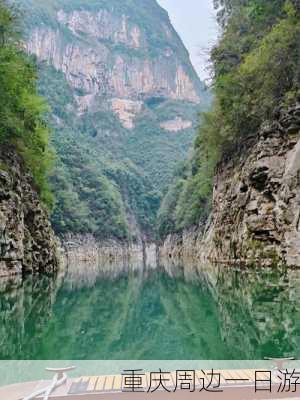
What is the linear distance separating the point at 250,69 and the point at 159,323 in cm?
1613

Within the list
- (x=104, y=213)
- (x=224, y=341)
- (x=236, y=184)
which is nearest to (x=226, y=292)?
(x=224, y=341)

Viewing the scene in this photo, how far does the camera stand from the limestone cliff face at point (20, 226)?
1923cm

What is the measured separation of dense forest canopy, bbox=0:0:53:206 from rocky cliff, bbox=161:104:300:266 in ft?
36.5

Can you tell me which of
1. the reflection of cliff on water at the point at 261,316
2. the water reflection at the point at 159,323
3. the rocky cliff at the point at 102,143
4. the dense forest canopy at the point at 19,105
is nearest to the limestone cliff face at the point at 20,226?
the dense forest canopy at the point at 19,105

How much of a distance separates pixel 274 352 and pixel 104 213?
78.8 metres

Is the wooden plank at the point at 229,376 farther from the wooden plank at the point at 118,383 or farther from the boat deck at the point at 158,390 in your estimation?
the wooden plank at the point at 118,383

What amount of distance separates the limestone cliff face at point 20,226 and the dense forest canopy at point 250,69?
1136 cm

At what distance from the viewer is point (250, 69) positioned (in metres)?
23.2

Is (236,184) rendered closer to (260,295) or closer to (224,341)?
(260,295)

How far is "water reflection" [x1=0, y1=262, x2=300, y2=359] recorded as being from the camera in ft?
23.3

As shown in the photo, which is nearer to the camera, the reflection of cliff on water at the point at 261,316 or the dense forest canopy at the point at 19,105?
the reflection of cliff on water at the point at 261,316

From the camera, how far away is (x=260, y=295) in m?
12.4

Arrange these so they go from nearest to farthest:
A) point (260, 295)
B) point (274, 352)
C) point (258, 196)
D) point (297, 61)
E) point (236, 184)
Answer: point (274, 352), point (260, 295), point (297, 61), point (258, 196), point (236, 184)

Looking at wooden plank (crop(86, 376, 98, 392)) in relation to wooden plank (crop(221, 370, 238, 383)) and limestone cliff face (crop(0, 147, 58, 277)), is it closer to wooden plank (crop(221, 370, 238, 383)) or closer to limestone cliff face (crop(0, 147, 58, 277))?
wooden plank (crop(221, 370, 238, 383))
